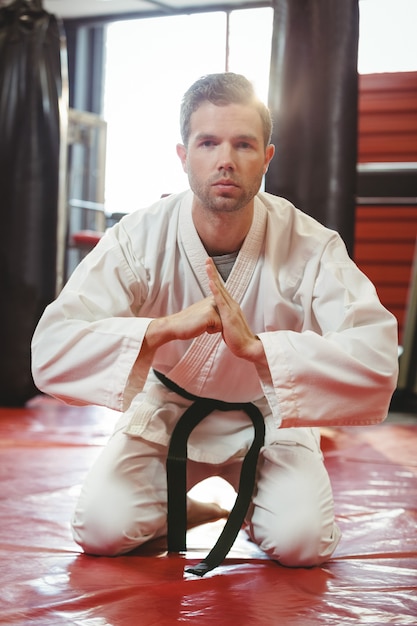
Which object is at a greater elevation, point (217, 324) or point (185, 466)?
point (217, 324)

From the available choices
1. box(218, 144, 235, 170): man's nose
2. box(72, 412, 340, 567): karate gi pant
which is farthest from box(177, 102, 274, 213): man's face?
box(72, 412, 340, 567): karate gi pant

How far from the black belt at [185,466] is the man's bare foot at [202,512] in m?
0.25

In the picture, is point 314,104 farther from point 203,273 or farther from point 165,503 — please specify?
Result: point 165,503

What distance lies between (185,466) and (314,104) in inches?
79.3

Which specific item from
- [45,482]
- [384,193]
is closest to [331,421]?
[45,482]

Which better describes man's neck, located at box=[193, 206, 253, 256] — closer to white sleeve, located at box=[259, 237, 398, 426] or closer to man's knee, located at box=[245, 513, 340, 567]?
white sleeve, located at box=[259, 237, 398, 426]

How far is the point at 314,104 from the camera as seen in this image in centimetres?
334

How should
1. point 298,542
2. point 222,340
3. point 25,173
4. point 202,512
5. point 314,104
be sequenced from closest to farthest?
point 298,542, point 222,340, point 202,512, point 314,104, point 25,173

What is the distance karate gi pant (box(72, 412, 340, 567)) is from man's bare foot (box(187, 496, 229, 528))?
0.51ft

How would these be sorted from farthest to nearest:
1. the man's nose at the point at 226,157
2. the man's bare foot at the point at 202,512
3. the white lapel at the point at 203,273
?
the man's bare foot at the point at 202,512
the white lapel at the point at 203,273
the man's nose at the point at 226,157

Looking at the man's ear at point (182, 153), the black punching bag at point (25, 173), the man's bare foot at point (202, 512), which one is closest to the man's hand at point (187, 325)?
the man's ear at point (182, 153)

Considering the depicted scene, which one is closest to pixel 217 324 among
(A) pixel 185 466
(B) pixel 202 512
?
(A) pixel 185 466

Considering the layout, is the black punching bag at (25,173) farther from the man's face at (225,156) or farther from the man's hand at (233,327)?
the man's hand at (233,327)

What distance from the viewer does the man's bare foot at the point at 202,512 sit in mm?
Result: 2098
